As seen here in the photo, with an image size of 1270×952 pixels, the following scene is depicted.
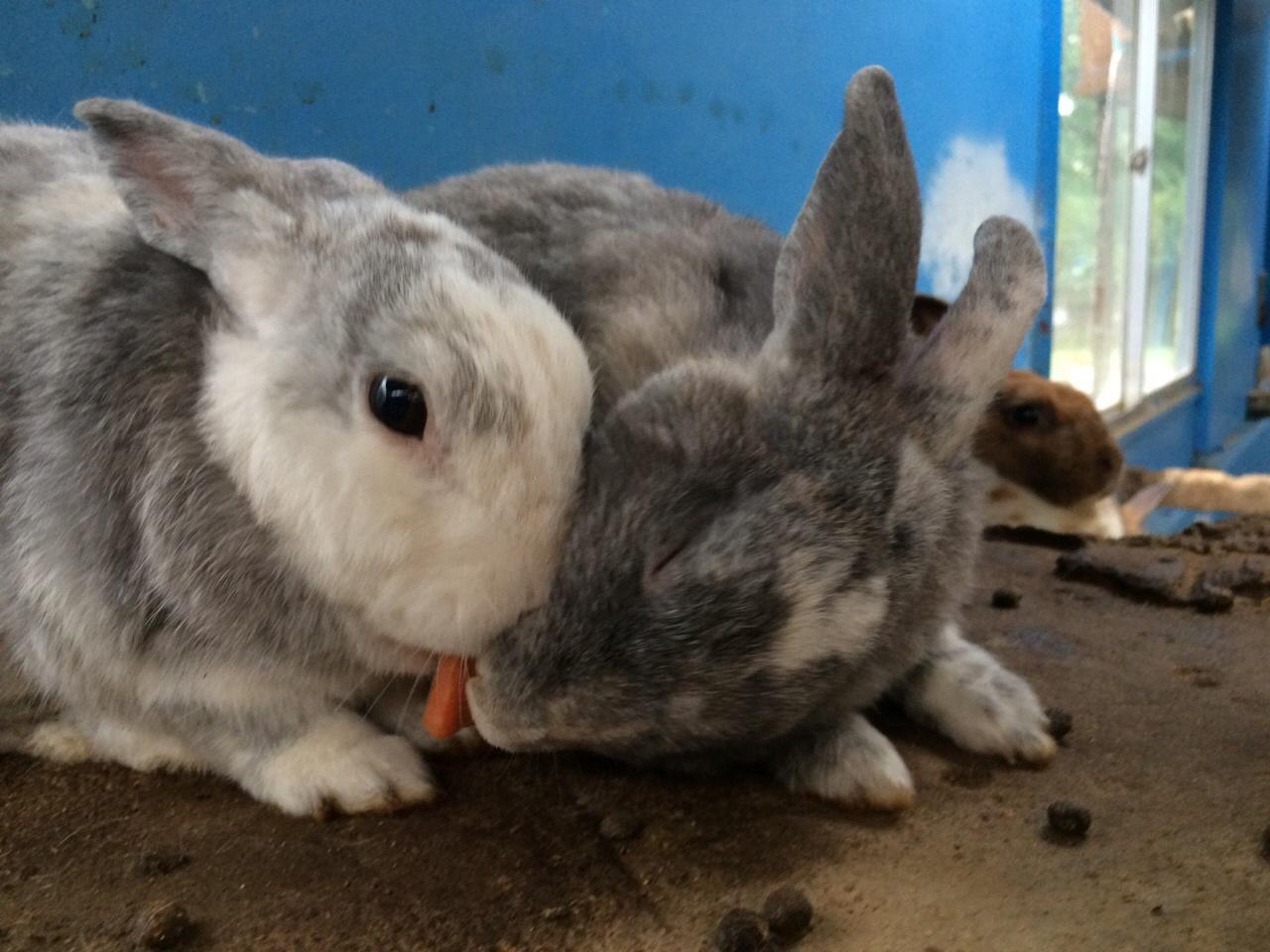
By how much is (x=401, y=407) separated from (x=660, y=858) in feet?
1.78

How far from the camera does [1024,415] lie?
3234 mm

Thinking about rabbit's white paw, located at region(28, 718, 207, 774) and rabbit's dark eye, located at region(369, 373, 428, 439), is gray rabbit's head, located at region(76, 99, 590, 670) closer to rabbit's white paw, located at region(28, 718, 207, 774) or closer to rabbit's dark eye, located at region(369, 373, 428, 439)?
rabbit's dark eye, located at region(369, 373, 428, 439)

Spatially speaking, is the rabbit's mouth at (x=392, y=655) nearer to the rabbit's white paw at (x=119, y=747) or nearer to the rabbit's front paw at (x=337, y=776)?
the rabbit's front paw at (x=337, y=776)

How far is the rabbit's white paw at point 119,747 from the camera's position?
4.24 ft

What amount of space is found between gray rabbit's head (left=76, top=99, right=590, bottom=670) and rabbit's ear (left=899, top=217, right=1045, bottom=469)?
368mm

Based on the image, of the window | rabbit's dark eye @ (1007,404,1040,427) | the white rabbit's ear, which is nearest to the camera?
the white rabbit's ear

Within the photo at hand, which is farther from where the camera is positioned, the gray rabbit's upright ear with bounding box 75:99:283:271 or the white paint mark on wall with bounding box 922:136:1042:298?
the white paint mark on wall with bounding box 922:136:1042:298

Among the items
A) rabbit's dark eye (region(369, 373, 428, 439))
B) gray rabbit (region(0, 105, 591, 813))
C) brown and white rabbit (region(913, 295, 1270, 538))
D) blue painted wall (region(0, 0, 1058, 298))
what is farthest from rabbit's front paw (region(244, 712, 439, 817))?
brown and white rabbit (region(913, 295, 1270, 538))

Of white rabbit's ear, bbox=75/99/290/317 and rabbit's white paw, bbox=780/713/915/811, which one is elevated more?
white rabbit's ear, bbox=75/99/290/317

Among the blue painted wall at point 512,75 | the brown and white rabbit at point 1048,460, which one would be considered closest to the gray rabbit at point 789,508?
the blue painted wall at point 512,75

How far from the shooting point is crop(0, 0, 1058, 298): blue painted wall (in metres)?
1.66

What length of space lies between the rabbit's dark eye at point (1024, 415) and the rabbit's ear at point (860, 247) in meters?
2.27

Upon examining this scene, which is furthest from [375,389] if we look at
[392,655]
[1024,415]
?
[1024,415]

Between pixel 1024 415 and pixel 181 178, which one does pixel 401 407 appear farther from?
pixel 1024 415
